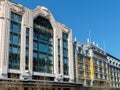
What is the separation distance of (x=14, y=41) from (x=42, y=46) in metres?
9.65

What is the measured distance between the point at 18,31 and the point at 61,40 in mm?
15915

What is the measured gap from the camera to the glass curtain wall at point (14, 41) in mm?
54000

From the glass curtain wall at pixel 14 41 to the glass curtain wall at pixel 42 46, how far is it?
5.59m

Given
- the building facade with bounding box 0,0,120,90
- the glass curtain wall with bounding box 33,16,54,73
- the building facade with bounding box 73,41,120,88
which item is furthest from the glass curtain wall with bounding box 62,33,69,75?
the building facade with bounding box 73,41,120,88

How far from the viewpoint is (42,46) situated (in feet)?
207

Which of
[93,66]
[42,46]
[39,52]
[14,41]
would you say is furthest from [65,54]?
[14,41]

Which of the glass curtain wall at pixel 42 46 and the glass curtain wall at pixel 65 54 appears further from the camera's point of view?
the glass curtain wall at pixel 65 54

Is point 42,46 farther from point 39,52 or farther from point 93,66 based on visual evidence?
point 93,66

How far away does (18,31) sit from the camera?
5697cm

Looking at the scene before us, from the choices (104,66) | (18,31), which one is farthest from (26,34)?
(104,66)

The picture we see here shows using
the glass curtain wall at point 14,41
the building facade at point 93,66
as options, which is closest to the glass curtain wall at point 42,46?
the glass curtain wall at point 14,41

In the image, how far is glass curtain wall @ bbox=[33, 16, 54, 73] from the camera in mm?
60969

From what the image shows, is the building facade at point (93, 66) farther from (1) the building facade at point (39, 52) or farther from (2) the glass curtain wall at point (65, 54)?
(2) the glass curtain wall at point (65, 54)

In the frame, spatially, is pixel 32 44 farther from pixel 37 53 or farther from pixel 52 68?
pixel 52 68
